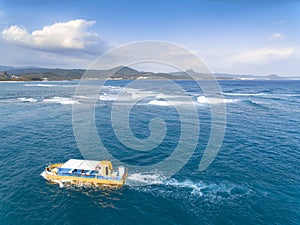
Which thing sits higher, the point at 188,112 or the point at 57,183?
the point at 188,112

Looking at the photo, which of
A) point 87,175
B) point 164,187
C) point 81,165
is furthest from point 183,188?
point 81,165

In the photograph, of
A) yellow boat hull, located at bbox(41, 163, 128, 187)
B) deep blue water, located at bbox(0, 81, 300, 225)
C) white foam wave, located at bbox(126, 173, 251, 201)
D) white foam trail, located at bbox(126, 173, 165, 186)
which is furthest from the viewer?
white foam trail, located at bbox(126, 173, 165, 186)

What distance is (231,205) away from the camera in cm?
2356

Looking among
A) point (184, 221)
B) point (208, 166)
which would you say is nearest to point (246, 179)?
point (208, 166)

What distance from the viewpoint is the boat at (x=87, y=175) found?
2717 centimetres

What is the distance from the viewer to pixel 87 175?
2764 centimetres

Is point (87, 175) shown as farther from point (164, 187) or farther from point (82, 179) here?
point (164, 187)

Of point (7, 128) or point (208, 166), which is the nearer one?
point (208, 166)

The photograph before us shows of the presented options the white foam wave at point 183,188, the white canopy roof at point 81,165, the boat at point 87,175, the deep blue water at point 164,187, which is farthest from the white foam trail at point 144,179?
the white canopy roof at point 81,165

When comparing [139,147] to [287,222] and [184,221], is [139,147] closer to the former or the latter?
[184,221]

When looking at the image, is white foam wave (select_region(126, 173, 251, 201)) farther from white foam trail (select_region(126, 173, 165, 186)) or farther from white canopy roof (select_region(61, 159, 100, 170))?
white canopy roof (select_region(61, 159, 100, 170))

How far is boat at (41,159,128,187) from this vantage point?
27.2 metres

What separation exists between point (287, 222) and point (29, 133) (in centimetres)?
4652

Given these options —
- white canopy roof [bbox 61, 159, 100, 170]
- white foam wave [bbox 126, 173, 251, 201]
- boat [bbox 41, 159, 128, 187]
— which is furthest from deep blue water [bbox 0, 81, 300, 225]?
white canopy roof [bbox 61, 159, 100, 170]
